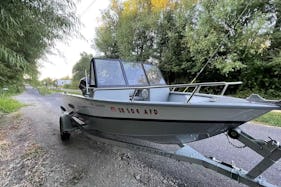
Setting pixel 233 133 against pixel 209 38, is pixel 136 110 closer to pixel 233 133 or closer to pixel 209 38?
pixel 233 133

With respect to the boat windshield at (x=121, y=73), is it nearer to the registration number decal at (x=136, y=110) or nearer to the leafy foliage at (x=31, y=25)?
the leafy foliage at (x=31, y=25)

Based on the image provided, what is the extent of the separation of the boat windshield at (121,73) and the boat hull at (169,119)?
0.90 meters

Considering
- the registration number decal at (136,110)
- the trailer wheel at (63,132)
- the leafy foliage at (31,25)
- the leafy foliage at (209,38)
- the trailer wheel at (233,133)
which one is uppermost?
the leafy foliage at (209,38)

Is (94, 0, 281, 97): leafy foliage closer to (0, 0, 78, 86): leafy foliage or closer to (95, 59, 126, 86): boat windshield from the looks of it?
(95, 59, 126, 86): boat windshield

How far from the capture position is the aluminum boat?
2078 mm

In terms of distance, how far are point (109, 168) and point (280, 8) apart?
13.0 m

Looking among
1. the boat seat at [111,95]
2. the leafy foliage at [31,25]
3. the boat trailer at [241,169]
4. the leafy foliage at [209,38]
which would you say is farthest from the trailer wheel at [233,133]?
the leafy foliage at [209,38]

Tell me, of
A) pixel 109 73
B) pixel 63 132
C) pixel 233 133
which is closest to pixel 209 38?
pixel 109 73

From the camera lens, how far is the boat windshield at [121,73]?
12.8 ft

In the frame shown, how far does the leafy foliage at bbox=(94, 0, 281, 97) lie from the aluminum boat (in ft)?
19.4

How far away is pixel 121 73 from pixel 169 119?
1928 mm

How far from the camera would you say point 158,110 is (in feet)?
7.63

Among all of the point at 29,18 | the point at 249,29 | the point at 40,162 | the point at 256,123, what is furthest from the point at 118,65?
the point at 249,29

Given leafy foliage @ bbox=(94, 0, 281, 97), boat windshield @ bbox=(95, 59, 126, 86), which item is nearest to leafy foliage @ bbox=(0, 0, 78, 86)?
boat windshield @ bbox=(95, 59, 126, 86)
